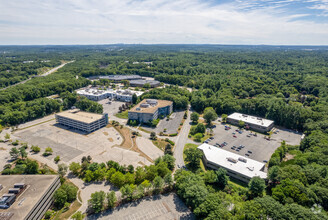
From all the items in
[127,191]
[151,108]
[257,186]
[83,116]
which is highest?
[151,108]

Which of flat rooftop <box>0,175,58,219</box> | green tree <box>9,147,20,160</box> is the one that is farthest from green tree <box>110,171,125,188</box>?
green tree <box>9,147,20,160</box>

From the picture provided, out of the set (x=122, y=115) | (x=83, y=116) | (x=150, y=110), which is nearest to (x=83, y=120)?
(x=83, y=116)

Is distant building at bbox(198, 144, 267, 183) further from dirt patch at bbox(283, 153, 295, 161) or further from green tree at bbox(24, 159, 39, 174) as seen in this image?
green tree at bbox(24, 159, 39, 174)

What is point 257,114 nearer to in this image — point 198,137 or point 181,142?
point 198,137

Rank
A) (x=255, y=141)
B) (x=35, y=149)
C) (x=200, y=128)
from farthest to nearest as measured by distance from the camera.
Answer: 1. (x=200, y=128)
2. (x=255, y=141)
3. (x=35, y=149)

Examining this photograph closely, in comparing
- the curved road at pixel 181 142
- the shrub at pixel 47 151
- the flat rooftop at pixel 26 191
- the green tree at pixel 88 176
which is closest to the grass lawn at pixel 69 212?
the flat rooftop at pixel 26 191

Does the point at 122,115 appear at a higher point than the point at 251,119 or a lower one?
lower
